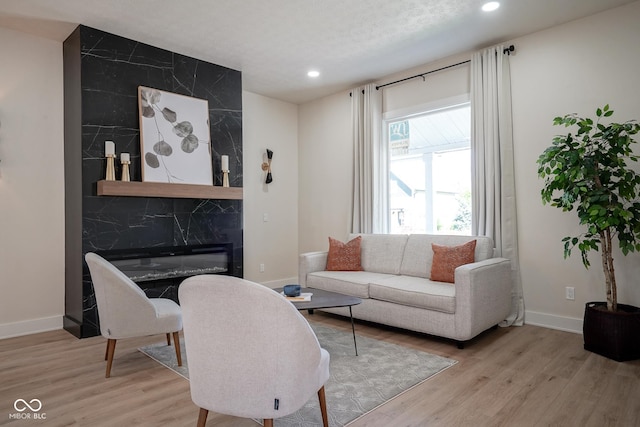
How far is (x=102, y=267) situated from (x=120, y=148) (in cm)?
162

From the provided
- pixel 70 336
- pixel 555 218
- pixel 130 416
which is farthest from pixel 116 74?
pixel 555 218

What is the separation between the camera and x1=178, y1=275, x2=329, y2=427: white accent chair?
1.52 metres

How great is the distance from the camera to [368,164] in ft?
16.4

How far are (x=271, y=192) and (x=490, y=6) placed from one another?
3.51m

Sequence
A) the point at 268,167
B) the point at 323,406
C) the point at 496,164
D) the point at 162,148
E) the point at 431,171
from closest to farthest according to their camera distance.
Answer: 1. the point at 323,406
2. the point at 496,164
3. the point at 162,148
4. the point at 431,171
5. the point at 268,167

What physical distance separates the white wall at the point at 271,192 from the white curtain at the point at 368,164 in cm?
121

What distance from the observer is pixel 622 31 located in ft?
10.8

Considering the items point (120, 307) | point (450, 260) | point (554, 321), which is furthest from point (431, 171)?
point (120, 307)

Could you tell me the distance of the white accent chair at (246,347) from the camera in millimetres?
1522

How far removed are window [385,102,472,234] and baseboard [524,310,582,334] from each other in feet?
3.42

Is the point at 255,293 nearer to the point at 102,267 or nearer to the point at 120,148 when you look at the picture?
the point at 102,267

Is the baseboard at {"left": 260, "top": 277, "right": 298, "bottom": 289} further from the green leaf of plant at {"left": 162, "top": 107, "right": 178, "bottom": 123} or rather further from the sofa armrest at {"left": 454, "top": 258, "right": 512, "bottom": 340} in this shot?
the sofa armrest at {"left": 454, "top": 258, "right": 512, "bottom": 340}

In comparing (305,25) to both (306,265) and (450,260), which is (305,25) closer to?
(306,265)

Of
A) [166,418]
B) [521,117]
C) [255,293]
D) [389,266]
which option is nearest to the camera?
[255,293]
